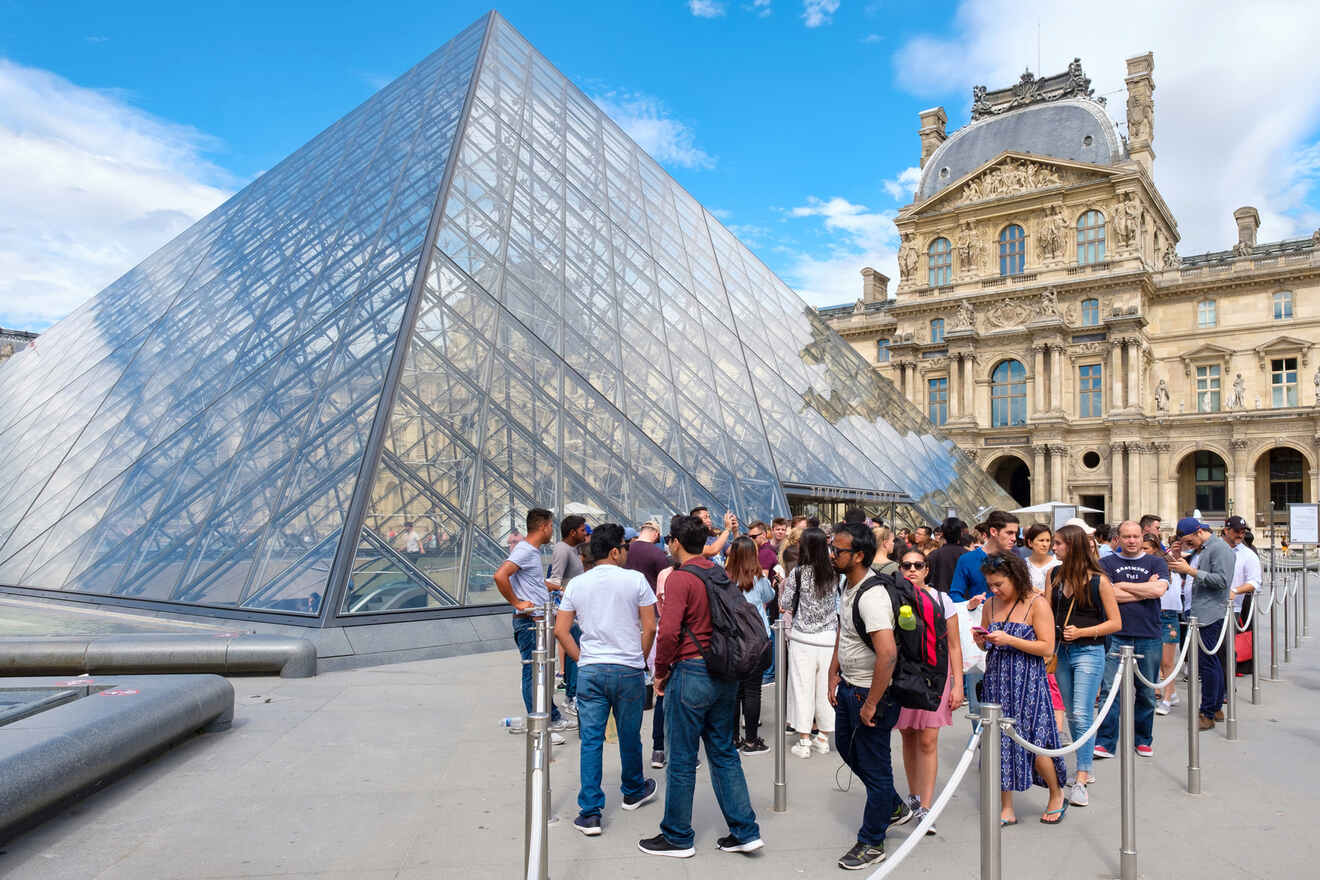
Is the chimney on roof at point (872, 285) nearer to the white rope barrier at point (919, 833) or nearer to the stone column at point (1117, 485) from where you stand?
the stone column at point (1117, 485)

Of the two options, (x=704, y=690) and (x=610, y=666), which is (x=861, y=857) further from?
(x=610, y=666)

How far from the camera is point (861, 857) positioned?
3836mm

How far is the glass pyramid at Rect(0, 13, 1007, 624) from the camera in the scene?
8992 mm

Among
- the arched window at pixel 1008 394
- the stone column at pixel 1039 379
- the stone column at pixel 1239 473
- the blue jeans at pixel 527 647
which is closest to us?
the blue jeans at pixel 527 647

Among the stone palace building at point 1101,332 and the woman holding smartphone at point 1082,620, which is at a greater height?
the stone palace building at point 1101,332

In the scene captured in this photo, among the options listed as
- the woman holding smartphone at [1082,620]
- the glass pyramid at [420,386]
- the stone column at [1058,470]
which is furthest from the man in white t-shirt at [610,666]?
the stone column at [1058,470]

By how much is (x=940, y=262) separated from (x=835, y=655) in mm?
49179

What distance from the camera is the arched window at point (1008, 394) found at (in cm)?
4600

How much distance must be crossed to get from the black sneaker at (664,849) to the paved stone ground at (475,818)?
0.06 metres

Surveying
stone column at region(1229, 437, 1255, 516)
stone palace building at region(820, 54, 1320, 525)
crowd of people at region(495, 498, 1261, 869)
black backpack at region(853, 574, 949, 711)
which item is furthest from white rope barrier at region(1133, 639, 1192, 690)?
stone column at region(1229, 437, 1255, 516)

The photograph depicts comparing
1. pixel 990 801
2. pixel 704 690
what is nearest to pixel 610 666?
pixel 704 690

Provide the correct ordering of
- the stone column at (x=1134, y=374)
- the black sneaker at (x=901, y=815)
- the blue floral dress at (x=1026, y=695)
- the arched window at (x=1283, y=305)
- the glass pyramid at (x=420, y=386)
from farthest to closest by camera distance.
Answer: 1. the stone column at (x=1134, y=374)
2. the arched window at (x=1283, y=305)
3. the glass pyramid at (x=420, y=386)
4. the blue floral dress at (x=1026, y=695)
5. the black sneaker at (x=901, y=815)

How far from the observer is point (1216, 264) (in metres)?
44.1

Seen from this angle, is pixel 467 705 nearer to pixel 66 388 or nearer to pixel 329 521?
pixel 329 521
